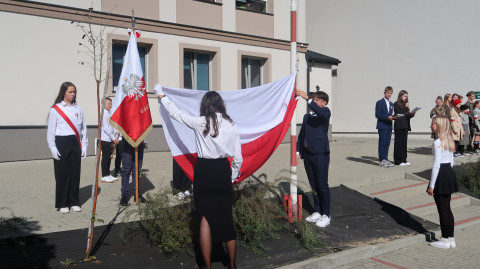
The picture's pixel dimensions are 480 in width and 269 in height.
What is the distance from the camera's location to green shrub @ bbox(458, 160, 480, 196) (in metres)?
10.2

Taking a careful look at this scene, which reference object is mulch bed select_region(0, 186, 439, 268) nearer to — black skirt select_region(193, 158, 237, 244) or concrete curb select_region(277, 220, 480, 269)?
concrete curb select_region(277, 220, 480, 269)

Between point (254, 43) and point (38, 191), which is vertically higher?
point (254, 43)

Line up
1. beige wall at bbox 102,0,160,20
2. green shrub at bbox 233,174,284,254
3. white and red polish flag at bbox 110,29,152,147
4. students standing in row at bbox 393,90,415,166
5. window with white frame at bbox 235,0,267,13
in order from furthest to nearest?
window with white frame at bbox 235,0,267,13 → beige wall at bbox 102,0,160,20 → students standing in row at bbox 393,90,415,166 → white and red polish flag at bbox 110,29,152,147 → green shrub at bbox 233,174,284,254

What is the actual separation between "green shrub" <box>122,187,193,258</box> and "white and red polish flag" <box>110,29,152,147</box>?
4.97 feet

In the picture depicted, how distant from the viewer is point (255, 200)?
6.60 m

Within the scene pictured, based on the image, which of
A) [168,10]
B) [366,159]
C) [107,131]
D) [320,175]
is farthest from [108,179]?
[168,10]

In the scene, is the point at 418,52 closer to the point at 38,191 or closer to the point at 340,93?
the point at 340,93

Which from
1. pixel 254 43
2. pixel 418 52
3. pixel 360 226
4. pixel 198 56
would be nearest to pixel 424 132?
pixel 418 52

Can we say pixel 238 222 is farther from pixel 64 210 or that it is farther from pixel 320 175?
pixel 64 210

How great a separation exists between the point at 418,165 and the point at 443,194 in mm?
6007

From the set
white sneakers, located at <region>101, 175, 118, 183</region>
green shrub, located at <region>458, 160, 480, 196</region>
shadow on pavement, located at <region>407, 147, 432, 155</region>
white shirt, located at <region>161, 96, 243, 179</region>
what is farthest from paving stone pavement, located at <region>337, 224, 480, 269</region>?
shadow on pavement, located at <region>407, 147, 432, 155</region>

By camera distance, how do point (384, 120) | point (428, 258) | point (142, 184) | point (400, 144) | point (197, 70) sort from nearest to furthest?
1. point (428, 258)
2. point (142, 184)
3. point (384, 120)
4. point (400, 144)
5. point (197, 70)

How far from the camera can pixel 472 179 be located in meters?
10.4

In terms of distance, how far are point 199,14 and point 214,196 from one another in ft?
41.8
